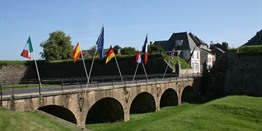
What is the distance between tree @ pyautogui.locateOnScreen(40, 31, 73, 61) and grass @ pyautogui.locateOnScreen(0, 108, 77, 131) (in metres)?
43.4

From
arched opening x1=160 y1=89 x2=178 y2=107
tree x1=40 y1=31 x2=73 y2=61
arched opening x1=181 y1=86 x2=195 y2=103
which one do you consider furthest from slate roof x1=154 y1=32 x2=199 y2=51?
arched opening x1=160 y1=89 x2=178 y2=107

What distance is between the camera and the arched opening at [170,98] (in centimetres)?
2928

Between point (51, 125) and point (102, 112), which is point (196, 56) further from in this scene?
point (51, 125)

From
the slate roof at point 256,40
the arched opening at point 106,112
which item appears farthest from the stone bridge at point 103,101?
the slate roof at point 256,40

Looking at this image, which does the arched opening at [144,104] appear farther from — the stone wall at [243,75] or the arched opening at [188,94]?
the stone wall at [243,75]

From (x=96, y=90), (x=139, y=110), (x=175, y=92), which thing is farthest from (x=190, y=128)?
(x=175, y=92)

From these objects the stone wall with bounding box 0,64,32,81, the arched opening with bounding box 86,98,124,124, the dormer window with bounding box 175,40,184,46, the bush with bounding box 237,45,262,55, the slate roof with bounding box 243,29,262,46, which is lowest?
the arched opening with bounding box 86,98,124,124

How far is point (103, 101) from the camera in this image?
850 inches

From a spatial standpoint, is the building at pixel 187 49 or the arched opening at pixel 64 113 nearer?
the arched opening at pixel 64 113

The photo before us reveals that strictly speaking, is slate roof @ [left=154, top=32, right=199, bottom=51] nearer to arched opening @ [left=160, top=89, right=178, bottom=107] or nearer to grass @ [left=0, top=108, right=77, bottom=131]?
arched opening @ [left=160, top=89, right=178, bottom=107]

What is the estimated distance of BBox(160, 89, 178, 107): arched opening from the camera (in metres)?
29.3

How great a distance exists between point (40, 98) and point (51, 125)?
3196mm

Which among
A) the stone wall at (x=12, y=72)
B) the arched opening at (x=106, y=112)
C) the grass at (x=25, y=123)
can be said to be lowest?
the arched opening at (x=106, y=112)

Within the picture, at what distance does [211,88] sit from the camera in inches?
1441
